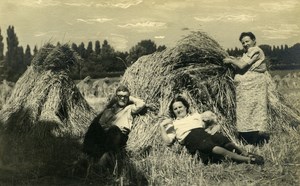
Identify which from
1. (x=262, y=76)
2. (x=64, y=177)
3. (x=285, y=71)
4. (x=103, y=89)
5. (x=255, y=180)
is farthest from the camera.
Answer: (x=103, y=89)

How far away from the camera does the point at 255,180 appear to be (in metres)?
4.33

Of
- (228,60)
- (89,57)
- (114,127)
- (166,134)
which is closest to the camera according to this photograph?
(166,134)

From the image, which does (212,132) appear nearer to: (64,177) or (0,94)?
(64,177)

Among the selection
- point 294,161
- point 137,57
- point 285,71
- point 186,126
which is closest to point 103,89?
point 137,57

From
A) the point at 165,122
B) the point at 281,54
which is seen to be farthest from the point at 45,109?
the point at 281,54

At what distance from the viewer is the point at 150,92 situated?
549 cm

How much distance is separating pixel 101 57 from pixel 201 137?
2.17m

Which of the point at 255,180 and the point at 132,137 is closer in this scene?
the point at 255,180

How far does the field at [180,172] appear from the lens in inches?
173

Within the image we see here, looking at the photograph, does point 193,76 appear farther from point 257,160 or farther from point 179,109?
point 257,160

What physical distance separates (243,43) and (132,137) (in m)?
1.94

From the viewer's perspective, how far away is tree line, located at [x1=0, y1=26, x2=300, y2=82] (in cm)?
591

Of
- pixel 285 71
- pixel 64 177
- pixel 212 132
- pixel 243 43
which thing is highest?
pixel 243 43

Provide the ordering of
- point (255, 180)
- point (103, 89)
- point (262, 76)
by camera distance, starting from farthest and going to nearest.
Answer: point (103, 89)
point (262, 76)
point (255, 180)
